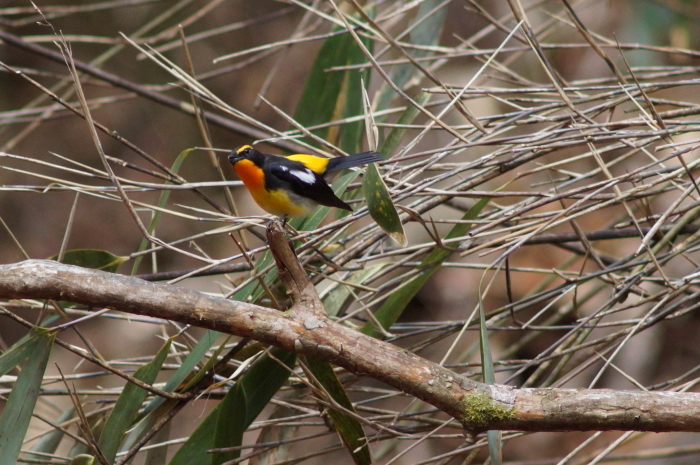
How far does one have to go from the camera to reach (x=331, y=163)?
3.29 meters

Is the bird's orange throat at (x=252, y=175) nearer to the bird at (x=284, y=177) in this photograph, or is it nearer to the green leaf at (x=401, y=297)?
the bird at (x=284, y=177)

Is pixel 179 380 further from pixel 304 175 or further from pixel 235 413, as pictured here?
pixel 304 175

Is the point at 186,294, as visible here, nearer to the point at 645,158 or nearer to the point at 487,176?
the point at 487,176

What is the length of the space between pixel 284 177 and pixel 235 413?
1.22m

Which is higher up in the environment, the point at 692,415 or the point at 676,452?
the point at 692,415

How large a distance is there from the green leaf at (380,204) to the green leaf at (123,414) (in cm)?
98

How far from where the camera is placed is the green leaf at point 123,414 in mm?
2338

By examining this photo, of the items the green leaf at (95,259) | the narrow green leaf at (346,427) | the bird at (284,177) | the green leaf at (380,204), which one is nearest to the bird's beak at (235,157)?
the bird at (284,177)

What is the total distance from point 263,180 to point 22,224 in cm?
634

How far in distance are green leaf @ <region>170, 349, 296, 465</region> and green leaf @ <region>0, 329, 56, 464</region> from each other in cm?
62

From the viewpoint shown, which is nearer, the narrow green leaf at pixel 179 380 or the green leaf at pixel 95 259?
the narrow green leaf at pixel 179 380

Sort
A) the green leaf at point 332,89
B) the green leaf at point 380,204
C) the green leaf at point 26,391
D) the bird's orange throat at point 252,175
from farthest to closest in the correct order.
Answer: the green leaf at point 332,89 < the bird's orange throat at point 252,175 < the green leaf at point 26,391 < the green leaf at point 380,204

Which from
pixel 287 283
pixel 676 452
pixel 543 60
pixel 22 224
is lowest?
pixel 676 452

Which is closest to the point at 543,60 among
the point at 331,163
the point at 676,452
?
the point at 331,163
